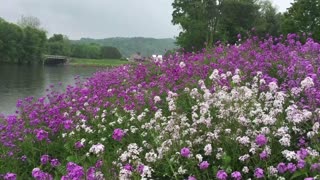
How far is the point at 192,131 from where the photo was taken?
19.8 ft

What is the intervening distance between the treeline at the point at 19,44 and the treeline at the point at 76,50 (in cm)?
2642

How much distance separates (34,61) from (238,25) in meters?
70.5

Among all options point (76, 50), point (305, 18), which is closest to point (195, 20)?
point (305, 18)

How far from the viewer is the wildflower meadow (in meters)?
5.11

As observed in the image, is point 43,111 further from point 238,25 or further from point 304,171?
point 238,25

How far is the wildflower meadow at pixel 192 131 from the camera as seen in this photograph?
5.11 metres

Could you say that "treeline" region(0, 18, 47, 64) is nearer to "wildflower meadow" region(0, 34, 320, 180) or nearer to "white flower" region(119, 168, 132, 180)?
"wildflower meadow" region(0, 34, 320, 180)

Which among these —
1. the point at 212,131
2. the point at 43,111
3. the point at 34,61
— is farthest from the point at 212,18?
the point at 34,61

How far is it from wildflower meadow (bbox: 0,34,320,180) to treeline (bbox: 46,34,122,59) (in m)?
130

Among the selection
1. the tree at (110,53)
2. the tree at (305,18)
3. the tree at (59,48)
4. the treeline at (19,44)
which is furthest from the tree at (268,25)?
the tree at (110,53)

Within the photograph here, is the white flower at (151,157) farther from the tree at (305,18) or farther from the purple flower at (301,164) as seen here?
the tree at (305,18)

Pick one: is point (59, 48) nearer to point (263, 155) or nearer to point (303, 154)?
point (263, 155)

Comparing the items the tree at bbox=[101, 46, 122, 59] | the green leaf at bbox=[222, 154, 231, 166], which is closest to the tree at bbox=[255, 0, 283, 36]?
the green leaf at bbox=[222, 154, 231, 166]

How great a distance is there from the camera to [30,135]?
8.81 meters
